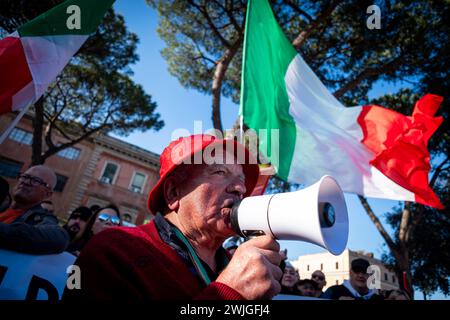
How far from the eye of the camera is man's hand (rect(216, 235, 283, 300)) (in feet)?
2.76

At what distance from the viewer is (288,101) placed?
417 centimetres

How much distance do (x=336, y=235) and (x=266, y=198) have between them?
26cm

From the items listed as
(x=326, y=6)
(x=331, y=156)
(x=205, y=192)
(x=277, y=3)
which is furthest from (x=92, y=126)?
(x=205, y=192)

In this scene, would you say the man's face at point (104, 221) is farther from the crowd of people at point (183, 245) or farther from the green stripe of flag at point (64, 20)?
the green stripe of flag at point (64, 20)

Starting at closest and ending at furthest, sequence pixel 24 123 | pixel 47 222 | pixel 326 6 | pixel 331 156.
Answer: pixel 47 222 → pixel 331 156 → pixel 326 6 → pixel 24 123

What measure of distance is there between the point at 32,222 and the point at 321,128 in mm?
3566

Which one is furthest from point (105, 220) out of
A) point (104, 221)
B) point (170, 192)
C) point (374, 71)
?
point (374, 71)

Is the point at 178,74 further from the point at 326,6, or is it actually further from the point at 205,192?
the point at 205,192

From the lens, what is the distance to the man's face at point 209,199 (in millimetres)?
1246

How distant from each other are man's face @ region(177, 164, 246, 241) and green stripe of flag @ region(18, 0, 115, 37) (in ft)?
7.14

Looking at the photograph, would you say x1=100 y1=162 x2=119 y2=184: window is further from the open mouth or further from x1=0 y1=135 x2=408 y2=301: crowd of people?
the open mouth

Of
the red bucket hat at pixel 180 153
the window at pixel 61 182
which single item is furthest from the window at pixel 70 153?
the red bucket hat at pixel 180 153

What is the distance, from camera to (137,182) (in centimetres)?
2300

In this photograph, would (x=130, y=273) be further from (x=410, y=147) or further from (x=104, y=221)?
(x=410, y=147)
